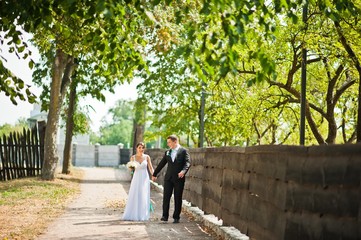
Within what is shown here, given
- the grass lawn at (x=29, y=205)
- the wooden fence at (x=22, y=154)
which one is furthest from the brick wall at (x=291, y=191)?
the wooden fence at (x=22, y=154)

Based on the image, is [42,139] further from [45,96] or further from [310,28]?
[310,28]

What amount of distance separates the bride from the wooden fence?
15.0 m

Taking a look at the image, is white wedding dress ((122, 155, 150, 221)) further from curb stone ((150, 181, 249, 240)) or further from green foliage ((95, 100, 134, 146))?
green foliage ((95, 100, 134, 146))

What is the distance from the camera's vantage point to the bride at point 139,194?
16.1 m

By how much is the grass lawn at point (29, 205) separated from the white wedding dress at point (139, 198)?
1737 millimetres

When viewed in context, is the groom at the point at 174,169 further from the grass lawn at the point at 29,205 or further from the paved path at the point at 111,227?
the grass lawn at the point at 29,205

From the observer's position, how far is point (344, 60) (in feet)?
68.0

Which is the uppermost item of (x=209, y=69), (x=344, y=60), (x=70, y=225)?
(x=344, y=60)

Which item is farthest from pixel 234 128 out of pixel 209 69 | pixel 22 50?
pixel 209 69

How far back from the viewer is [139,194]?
16734mm

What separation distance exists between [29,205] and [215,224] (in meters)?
7.05

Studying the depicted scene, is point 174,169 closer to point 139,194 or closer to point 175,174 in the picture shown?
point 175,174

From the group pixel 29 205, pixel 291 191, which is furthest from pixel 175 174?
→ pixel 291 191

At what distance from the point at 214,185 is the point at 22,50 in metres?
5.27
